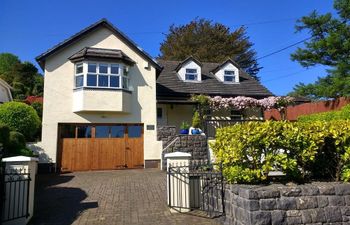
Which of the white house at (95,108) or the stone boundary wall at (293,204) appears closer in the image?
the stone boundary wall at (293,204)

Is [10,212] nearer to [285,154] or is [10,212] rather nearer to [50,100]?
[285,154]

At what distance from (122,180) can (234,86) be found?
1213cm

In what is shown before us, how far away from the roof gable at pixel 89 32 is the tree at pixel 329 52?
35.7ft

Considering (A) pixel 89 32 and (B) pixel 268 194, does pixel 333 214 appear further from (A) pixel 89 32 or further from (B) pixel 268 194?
(A) pixel 89 32

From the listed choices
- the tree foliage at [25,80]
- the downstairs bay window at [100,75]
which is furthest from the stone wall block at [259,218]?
the tree foliage at [25,80]

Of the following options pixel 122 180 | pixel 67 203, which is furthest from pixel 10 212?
pixel 122 180

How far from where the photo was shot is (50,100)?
14594 millimetres

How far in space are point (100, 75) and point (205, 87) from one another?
774 cm

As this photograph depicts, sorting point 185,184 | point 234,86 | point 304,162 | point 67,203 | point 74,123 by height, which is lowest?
point 67,203

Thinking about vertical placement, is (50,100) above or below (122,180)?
above

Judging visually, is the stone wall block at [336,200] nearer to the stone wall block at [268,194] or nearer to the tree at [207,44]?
the stone wall block at [268,194]

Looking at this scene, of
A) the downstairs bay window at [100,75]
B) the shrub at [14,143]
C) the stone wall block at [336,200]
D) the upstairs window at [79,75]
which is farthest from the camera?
the upstairs window at [79,75]

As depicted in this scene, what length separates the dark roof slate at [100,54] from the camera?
1475cm

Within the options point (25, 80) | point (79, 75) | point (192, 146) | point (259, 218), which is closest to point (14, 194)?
point (259, 218)
